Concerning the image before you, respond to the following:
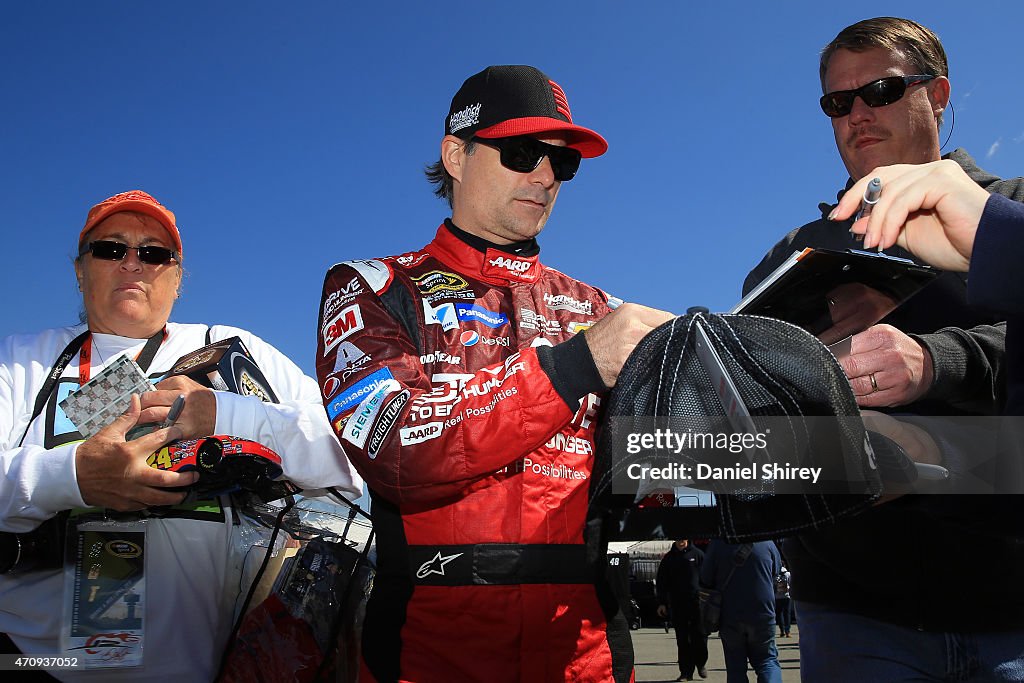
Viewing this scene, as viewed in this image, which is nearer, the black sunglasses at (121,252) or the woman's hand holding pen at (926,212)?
the woman's hand holding pen at (926,212)

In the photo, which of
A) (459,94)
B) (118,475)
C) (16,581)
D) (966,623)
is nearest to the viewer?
(966,623)

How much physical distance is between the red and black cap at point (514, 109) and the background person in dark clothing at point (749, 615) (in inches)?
219

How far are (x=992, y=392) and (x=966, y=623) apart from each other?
575 millimetres

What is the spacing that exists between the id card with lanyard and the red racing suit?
0.81m

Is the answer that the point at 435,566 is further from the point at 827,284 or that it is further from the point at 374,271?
the point at 827,284

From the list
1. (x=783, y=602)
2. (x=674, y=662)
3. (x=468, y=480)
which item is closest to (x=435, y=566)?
(x=468, y=480)

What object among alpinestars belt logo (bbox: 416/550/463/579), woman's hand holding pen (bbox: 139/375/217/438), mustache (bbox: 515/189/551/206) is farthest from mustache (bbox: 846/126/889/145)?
woman's hand holding pen (bbox: 139/375/217/438)

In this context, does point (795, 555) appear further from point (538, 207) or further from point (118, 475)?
point (118, 475)

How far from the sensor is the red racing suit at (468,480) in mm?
1784

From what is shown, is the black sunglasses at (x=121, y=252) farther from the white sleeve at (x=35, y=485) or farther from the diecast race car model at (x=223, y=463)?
the diecast race car model at (x=223, y=463)

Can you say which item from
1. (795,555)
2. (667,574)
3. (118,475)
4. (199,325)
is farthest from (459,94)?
(667,574)

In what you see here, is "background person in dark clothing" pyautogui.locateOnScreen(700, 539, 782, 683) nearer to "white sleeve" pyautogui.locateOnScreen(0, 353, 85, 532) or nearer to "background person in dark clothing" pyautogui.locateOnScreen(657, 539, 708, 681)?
"background person in dark clothing" pyautogui.locateOnScreen(657, 539, 708, 681)

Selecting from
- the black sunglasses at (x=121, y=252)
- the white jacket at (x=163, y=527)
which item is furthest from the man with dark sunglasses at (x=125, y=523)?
the black sunglasses at (x=121, y=252)

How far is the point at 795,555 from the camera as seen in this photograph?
2303 millimetres
